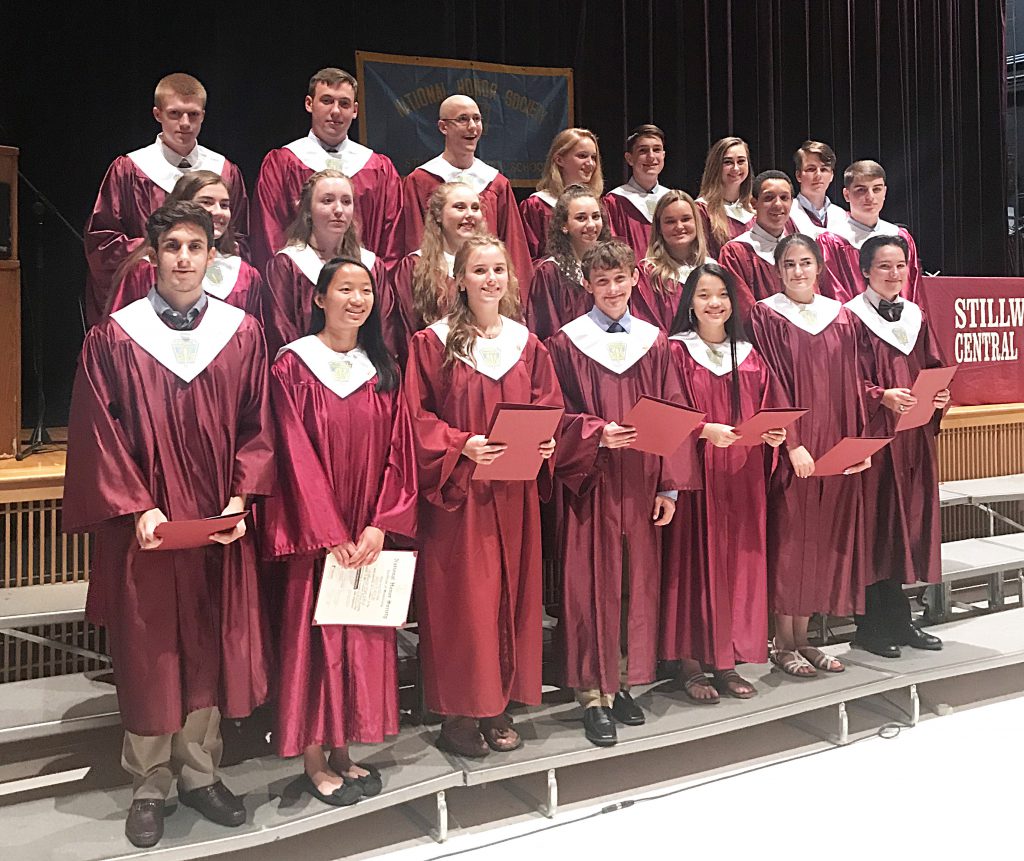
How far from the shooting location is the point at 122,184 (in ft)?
10.9

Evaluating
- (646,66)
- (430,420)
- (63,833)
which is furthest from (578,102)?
(63,833)

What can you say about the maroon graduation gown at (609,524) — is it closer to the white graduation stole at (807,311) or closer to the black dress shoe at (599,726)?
the black dress shoe at (599,726)

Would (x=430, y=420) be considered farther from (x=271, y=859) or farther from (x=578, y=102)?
(x=578, y=102)

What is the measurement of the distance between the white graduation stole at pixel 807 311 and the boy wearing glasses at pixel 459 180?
34.5 inches

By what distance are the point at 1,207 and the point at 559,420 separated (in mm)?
2270

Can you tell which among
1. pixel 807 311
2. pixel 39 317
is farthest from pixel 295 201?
pixel 807 311

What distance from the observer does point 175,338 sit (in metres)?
2.54

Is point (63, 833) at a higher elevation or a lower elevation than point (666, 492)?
lower

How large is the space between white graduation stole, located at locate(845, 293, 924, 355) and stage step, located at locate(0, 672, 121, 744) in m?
2.77

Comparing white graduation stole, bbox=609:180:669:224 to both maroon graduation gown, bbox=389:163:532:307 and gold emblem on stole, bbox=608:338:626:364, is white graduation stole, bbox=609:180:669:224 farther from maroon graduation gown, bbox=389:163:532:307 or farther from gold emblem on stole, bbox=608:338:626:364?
gold emblem on stole, bbox=608:338:626:364

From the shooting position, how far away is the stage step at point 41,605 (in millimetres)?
3000

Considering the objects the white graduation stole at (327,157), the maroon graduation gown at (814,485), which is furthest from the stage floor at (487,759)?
the white graduation stole at (327,157)

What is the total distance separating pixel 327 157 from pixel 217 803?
2085 mm

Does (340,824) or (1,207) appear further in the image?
(1,207)
